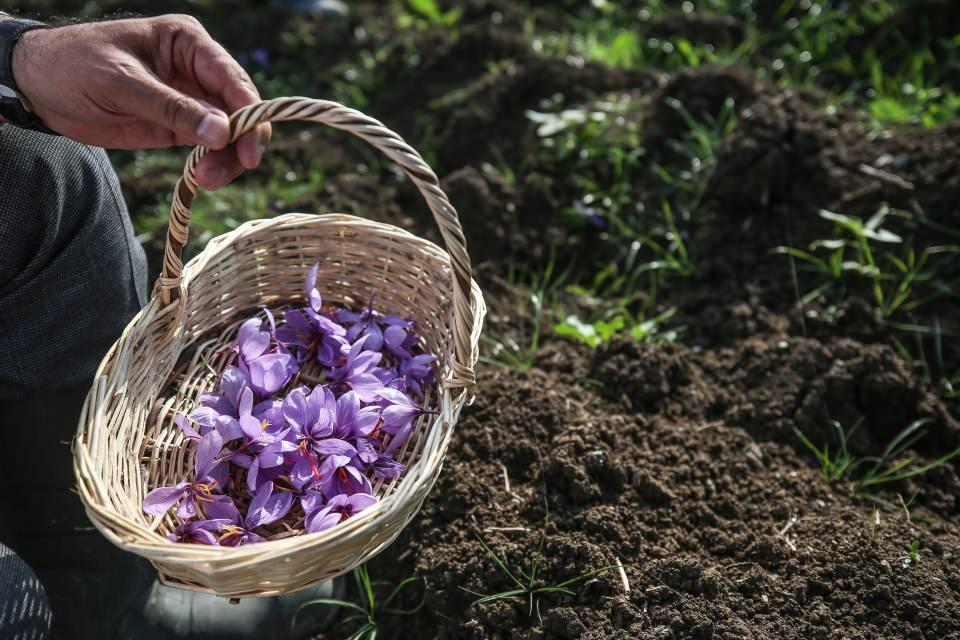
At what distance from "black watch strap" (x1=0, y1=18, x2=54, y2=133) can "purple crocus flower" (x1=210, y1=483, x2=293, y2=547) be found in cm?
78

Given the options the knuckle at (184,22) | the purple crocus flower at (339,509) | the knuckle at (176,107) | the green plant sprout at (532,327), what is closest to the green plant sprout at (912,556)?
the green plant sprout at (532,327)

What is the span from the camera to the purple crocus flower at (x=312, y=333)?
183cm

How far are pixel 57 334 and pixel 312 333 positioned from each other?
0.51 m

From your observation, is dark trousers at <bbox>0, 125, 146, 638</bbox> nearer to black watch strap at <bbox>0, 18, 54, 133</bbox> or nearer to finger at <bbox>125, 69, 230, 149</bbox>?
black watch strap at <bbox>0, 18, 54, 133</bbox>

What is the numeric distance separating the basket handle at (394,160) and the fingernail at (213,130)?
0.03 meters

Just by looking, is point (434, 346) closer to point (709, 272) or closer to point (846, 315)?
point (709, 272)

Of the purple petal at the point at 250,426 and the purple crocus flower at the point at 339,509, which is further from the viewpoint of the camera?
the purple petal at the point at 250,426

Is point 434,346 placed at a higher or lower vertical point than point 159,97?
lower

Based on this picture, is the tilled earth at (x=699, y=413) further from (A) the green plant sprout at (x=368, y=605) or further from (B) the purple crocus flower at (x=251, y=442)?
(B) the purple crocus flower at (x=251, y=442)

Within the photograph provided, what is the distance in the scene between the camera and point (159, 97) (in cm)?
135

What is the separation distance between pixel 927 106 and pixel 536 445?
2.07 meters

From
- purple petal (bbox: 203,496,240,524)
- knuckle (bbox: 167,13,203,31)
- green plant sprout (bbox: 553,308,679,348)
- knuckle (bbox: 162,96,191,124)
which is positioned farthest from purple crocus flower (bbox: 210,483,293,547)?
green plant sprout (bbox: 553,308,679,348)

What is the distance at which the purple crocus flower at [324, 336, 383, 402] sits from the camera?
5.63ft

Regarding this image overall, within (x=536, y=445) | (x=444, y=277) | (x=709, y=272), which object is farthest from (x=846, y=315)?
(x=444, y=277)
